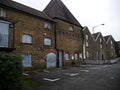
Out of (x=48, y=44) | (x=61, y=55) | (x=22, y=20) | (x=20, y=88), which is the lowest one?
(x=20, y=88)

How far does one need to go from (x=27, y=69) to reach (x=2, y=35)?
5411 millimetres

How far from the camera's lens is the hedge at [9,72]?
6926mm

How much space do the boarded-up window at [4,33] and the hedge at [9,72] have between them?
8.79m

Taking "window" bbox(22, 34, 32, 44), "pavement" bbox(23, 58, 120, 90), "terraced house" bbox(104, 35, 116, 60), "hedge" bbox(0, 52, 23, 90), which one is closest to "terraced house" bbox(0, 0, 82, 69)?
"window" bbox(22, 34, 32, 44)

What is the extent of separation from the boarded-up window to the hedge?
8.79 m

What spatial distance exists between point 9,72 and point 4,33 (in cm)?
982

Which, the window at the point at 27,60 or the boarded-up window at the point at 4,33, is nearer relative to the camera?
the boarded-up window at the point at 4,33

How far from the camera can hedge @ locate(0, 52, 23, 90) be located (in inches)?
273

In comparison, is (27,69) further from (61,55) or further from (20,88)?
(20,88)

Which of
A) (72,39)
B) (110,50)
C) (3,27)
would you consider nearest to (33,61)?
(3,27)

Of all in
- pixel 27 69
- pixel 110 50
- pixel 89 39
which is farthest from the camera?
pixel 110 50

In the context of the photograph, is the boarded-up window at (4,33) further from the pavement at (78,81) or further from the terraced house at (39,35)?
the pavement at (78,81)

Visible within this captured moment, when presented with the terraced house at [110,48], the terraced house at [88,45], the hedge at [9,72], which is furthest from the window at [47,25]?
the terraced house at [110,48]

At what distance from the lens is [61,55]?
80.0ft
